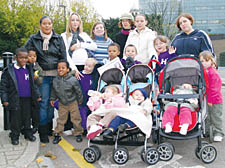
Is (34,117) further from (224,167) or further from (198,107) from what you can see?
(224,167)

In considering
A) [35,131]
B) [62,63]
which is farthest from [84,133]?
[62,63]

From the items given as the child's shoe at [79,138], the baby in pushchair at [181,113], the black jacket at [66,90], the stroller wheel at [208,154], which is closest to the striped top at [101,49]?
the black jacket at [66,90]

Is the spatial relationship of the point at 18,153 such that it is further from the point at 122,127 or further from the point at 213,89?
A: the point at 213,89

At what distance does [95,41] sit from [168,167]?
3.30m

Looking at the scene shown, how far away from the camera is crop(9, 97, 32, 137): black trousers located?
516 cm

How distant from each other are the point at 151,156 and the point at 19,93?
264 cm

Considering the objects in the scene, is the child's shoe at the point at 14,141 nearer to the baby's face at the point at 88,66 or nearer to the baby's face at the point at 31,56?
the baby's face at the point at 31,56

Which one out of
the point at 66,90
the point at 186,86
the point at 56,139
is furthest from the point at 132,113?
the point at 56,139

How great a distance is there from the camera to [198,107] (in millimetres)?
4684

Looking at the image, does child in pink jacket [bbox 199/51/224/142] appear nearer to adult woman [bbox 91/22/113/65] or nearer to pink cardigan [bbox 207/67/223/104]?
pink cardigan [bbox 207/67/223/104]

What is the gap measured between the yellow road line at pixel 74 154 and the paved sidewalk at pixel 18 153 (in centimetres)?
48

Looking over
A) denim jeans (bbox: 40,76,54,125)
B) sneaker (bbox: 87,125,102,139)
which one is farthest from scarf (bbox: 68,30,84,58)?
sneaker (bbox: 87,125,102,139)

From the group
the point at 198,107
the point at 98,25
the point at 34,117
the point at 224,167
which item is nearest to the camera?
the point at 224,167

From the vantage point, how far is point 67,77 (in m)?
5.39
